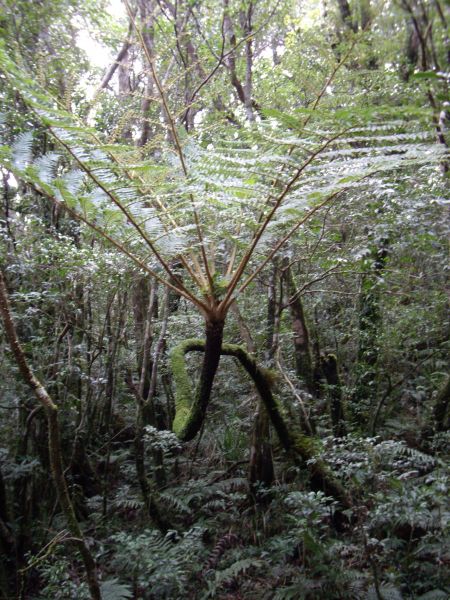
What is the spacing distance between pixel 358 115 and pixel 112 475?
525cm

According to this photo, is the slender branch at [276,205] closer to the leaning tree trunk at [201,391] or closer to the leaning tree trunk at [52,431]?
the leaning tree trunk at [201,391]

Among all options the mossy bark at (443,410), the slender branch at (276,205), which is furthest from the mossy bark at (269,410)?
the mossy bark at (443,410)

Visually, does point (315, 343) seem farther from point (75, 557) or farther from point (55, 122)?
point (55, 122)

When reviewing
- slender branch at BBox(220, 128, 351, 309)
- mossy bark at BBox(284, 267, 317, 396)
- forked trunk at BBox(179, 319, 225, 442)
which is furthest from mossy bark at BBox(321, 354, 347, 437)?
slender branch at BBox(220, 128, 351, 309)

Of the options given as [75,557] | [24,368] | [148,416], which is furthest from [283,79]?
[75,557]

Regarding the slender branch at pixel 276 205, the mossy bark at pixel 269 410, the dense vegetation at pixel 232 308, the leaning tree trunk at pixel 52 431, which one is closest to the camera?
the leaning tree trunk at pixel 52 431

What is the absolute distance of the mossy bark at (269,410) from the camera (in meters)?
3.10

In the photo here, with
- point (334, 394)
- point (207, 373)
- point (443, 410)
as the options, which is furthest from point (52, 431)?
point (443, 410)

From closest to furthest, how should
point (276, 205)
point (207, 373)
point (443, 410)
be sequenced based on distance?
point (276, 205)
point (207, 373)
point (443, 410)

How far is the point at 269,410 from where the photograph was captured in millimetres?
3326

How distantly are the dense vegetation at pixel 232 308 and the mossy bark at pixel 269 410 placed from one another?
0.6 inches

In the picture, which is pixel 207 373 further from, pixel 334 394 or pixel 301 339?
pixel 334 394

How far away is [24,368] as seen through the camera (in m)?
1.94

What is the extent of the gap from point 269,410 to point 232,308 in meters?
1.28
